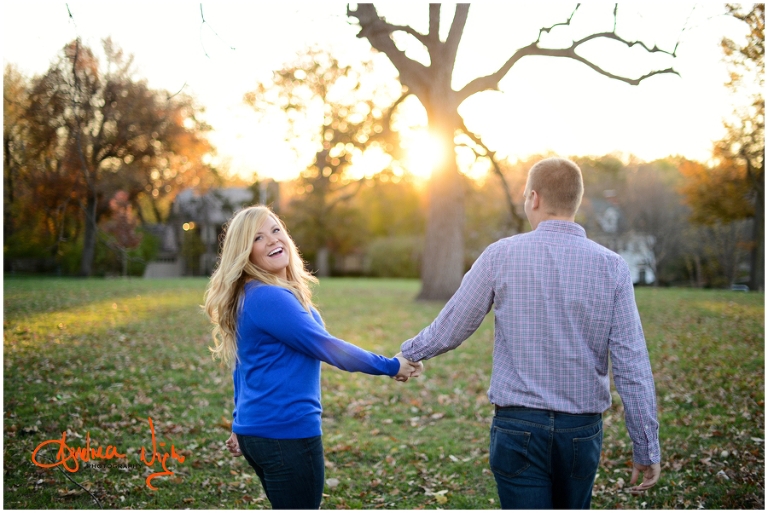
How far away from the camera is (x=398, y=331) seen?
486 inches

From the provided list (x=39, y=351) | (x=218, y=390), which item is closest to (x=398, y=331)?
(x=218, y=390)

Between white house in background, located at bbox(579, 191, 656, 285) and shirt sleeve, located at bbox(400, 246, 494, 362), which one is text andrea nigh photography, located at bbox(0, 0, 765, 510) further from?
white house in background, located at bbox(579, 191, 656, 285)

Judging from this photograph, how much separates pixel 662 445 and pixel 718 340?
16.4ft

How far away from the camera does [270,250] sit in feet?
10.0

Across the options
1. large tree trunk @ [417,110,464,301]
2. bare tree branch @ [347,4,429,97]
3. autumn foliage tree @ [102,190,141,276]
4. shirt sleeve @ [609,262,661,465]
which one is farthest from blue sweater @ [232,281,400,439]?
autumn foliage tree @ [102,190,141,276]

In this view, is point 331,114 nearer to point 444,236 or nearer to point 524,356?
point 444,236

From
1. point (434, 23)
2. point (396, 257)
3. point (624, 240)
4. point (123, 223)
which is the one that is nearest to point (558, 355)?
point (434, 23)

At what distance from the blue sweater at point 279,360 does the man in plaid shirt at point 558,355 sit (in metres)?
0.75

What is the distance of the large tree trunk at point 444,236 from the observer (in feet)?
54.2

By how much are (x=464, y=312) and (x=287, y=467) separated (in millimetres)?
1053

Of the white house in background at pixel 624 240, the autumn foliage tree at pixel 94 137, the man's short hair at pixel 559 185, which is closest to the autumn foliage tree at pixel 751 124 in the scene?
the man's short hair at pixel 559 185

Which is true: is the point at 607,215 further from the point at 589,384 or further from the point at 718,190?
the point at 589,384

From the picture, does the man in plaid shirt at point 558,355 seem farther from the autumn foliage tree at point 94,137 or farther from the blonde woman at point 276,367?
the autumn foliage tree at point 94,137

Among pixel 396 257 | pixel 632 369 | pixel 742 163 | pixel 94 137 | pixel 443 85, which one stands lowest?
pixel 632 369
